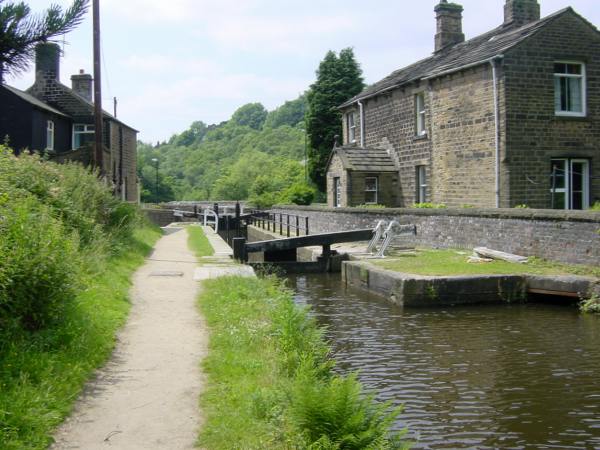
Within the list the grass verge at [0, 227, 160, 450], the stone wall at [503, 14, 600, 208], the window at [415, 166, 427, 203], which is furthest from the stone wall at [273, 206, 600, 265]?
the grass verge at [0, 227, 160, 450]

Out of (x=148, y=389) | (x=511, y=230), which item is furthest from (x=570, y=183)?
(x=148, y=389)

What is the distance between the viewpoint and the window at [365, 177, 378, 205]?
2831 centimetres

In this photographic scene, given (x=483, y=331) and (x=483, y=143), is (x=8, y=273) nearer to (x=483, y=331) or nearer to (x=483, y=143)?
(x=483, y=331)

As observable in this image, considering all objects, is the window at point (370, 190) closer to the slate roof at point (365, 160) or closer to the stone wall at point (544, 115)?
the slate roof at point (365, 160)

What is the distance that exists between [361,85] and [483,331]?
→ 41238 millimetres

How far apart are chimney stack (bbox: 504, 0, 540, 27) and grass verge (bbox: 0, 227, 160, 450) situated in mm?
21092

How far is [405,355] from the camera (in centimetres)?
986

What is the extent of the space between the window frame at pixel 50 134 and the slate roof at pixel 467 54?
1463 cm

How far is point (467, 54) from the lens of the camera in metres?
24.0

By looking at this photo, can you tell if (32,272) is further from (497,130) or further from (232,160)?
(232,160)

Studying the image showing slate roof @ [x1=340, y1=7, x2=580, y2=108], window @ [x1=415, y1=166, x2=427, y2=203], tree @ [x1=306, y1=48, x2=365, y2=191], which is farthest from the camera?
tree @ [x1=306, y1=48, x2=365, y2=191]

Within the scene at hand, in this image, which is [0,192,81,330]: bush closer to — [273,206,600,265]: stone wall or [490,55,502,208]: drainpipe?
[273,206,600,265]: stone wall

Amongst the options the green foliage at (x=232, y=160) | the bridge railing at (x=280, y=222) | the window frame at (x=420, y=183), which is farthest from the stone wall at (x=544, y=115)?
the green foliage at (x=232, y=160)

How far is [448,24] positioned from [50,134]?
19279 millimetres
